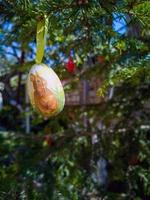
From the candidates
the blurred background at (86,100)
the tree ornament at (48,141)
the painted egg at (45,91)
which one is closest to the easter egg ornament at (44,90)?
the painted egg at (45,91)

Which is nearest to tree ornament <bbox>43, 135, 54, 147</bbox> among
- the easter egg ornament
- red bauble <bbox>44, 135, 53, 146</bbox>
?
red bauble <bbox>44, 135, 53, 146</bbox>

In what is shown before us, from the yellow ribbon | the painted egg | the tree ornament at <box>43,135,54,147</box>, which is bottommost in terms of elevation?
the tree ornament at <box>43,135,54,147</box>

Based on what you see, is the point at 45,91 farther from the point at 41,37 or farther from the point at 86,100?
the point at 86,100

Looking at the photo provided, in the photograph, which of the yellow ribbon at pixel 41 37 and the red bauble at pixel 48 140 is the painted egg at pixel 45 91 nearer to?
the yellow ribbon at pixel 41 37

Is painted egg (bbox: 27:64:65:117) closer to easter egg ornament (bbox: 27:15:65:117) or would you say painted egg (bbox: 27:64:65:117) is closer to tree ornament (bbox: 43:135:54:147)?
easter egg ornament (bbox: 27:15:65:117)

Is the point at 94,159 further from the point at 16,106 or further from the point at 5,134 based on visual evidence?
the point at 5,134

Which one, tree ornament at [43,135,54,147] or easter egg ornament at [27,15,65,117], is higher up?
easter egg ornament at [27,15,65,117]

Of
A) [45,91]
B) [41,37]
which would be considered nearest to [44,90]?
[45,91]
